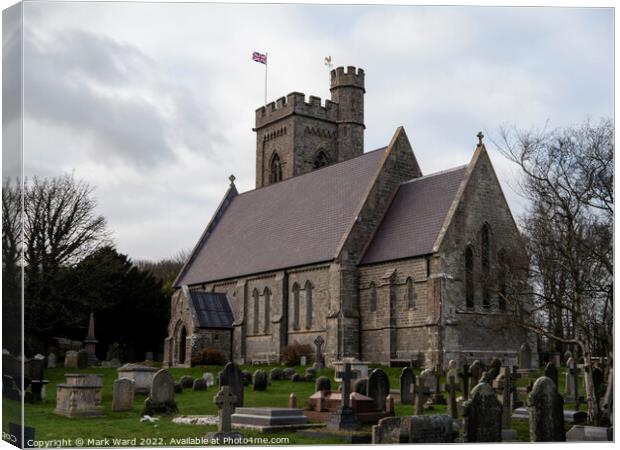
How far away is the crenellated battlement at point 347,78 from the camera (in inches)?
2324

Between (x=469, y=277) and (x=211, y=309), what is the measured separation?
1448cm

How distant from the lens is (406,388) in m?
22.4

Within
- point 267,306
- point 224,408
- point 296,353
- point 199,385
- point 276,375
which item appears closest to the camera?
point 224,408

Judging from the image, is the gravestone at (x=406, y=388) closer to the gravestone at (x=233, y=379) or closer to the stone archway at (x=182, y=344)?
the gravestone at (x=233, y=379)

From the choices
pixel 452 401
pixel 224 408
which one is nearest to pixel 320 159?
pixel 452 401

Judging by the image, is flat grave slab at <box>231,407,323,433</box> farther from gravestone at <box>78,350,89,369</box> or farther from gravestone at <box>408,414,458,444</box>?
gravestone at <box>78,350,89,369</box>

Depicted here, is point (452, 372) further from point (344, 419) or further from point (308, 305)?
point (308, 305)

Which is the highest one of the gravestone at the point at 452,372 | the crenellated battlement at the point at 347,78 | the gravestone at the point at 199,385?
the crenellated battlement at the point at 347,78

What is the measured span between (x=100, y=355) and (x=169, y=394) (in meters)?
31.5

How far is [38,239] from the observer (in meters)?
29.3

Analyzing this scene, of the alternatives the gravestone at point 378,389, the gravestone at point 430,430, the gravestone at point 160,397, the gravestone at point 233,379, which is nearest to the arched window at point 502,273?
the gravestone at point 378,389

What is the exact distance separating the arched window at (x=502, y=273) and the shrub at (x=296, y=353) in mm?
8417

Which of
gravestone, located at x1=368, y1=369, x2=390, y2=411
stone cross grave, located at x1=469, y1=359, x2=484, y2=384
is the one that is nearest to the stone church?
stone cross grave, located at x1=469, y1=359, x2=484, y2=384

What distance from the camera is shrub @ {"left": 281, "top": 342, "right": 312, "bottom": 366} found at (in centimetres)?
3612
